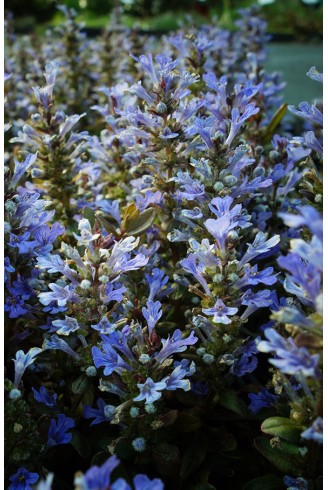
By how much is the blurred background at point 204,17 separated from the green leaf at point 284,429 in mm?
5974

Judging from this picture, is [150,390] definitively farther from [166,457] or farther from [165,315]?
[165,315]

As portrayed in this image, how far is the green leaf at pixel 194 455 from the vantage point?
1434 millimetres

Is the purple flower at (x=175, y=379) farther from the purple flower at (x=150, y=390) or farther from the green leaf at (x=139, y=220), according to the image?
the green leaf at (x=139, y=220)

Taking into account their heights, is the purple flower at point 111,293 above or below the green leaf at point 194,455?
above

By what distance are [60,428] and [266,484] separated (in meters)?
0.47

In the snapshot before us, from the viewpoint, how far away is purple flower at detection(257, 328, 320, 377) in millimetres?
953

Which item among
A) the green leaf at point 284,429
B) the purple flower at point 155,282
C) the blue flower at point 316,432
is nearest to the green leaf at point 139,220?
the purple flower at point 155,282

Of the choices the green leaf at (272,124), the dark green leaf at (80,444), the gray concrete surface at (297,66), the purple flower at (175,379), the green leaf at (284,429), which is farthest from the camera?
the gray concrete surface at (297,66)

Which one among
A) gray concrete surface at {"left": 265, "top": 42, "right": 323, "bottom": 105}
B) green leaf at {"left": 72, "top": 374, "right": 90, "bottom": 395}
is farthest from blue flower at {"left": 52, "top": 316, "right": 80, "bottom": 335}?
gray concrete surface at {"left": 265, "top": 42, "right": 323, "bottom": 105}

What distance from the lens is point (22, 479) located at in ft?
4.09

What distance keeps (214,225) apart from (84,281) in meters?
0.31

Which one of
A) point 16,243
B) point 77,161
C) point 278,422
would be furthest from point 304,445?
point 77,161

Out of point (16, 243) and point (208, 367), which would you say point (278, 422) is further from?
point (16, 243)

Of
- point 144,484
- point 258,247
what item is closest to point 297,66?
point 258,247
